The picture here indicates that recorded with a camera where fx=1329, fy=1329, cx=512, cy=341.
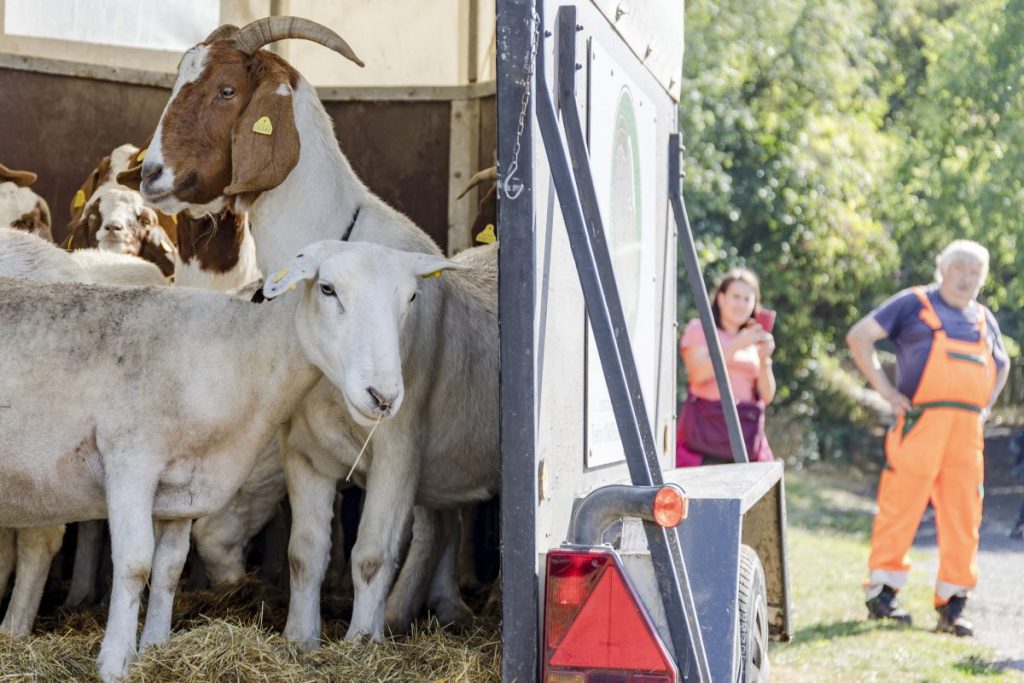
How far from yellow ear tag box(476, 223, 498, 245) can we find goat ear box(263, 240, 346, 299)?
5.04 ft

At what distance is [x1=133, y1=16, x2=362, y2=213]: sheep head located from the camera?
4.75 m

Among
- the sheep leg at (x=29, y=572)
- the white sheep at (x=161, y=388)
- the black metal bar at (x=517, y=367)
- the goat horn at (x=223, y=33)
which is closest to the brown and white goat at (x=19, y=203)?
the goat horn at (x=223, y=33)

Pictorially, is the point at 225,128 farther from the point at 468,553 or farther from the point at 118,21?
the point at 468,553

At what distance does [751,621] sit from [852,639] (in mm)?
4481

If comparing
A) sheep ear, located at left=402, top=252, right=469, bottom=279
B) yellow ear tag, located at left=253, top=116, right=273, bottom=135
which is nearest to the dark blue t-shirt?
yellow ear tag, located at left=253, top=116, right=273, bottom=135

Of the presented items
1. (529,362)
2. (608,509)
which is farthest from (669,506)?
(529,362)

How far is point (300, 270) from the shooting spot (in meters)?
3.81

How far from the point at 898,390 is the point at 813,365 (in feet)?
34.5

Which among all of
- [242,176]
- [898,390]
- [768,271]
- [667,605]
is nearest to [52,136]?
[242,176]

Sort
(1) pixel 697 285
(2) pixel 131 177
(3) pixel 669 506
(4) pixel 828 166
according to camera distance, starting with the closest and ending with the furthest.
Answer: (3) pixel 669 506 < (2) pixel 131 177 < (1) pixel 697 285 < (4) pixel 828 166

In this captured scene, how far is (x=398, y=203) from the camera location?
661 centimetres

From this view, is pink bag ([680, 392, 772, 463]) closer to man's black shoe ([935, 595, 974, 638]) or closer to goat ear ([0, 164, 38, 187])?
man's black shoe ([935, 595, 974, 638])

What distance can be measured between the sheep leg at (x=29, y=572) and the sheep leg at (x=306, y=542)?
0.82 metres

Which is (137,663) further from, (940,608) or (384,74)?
(940,608)
